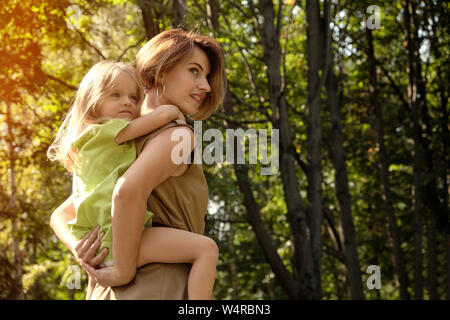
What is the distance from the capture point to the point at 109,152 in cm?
213

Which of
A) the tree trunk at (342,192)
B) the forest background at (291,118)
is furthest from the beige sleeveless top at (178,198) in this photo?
the tree trunk at (342,192)

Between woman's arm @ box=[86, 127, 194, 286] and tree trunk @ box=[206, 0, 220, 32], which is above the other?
tree trunk @ box=[206, 0, 220, 32]

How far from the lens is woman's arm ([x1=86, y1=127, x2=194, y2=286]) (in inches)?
74.5

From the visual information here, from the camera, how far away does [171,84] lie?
2277 millimetres

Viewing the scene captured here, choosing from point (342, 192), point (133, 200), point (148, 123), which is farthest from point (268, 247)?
point (133, 200)

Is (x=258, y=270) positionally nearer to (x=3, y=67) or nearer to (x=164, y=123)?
(x=3, y=67)

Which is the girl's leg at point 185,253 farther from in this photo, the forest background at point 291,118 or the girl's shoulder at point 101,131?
the forest background at point 291,118

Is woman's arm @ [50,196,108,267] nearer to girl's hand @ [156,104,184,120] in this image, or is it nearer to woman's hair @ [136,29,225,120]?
girl's hand @ [156,104,184,120]

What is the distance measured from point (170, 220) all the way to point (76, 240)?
41 centimetres

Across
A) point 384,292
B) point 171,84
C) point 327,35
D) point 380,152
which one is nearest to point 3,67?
point 327,35

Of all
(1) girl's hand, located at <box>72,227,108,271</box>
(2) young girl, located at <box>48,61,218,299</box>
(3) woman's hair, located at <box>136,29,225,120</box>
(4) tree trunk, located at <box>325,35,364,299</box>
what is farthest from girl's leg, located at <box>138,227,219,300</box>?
(4) tree trunk, located at <box>325,35,364,299</box>

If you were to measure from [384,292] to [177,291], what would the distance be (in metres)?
25.6

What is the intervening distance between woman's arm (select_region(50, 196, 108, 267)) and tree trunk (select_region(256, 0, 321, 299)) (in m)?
6.47

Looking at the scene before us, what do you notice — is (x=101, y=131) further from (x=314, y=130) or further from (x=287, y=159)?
(x=314, y=130)
